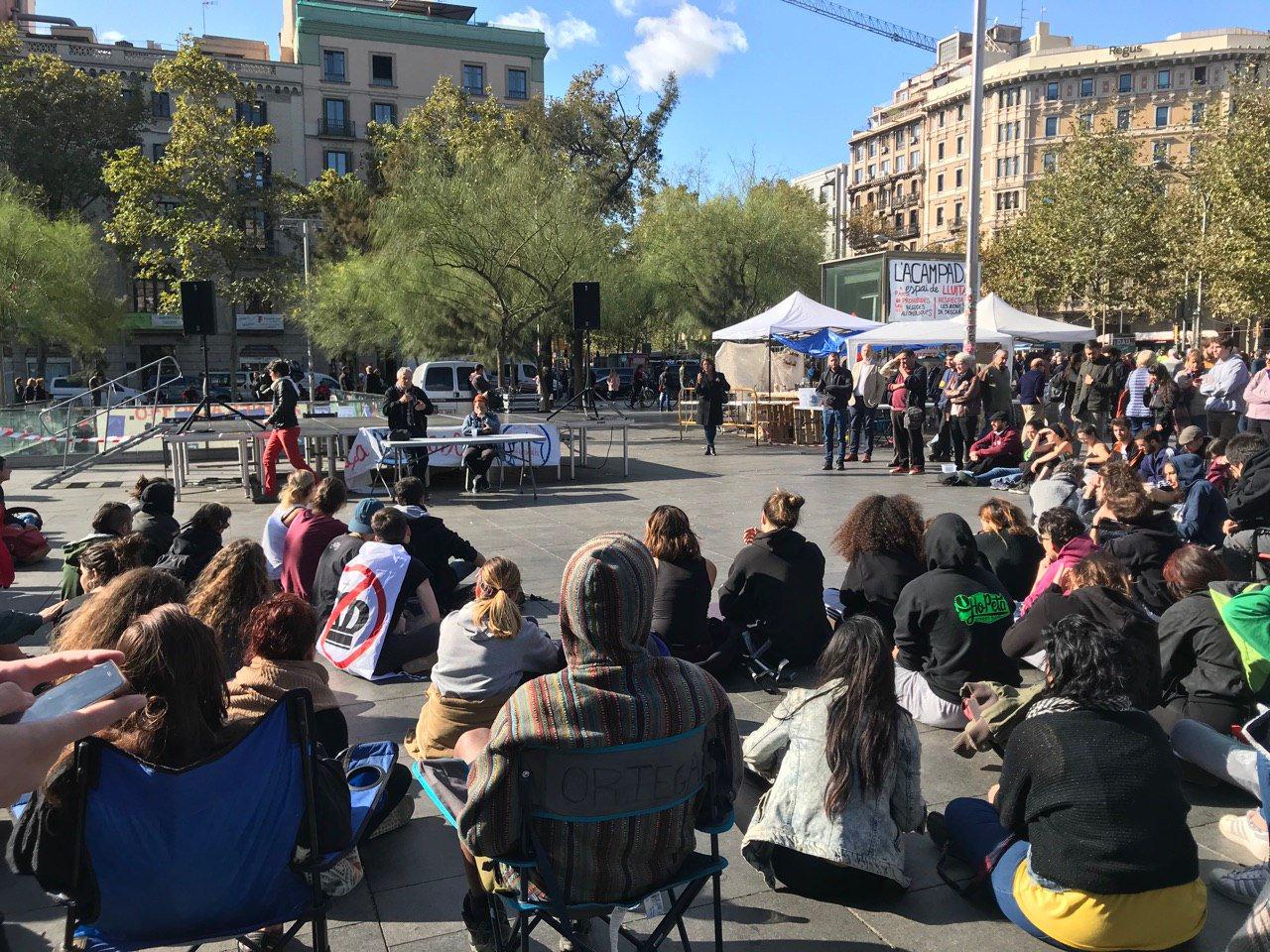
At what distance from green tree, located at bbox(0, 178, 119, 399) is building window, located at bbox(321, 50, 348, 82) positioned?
2336 cm

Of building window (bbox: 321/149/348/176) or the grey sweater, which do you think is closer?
the grey sweater

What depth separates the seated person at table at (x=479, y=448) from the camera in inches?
537

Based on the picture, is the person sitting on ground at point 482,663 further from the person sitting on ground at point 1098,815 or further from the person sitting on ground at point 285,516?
the person sitting on ground at point 285,516

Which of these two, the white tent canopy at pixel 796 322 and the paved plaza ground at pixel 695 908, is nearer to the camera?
the paved plaza ground at pixel 695 908

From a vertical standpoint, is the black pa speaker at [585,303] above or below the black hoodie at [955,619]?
above

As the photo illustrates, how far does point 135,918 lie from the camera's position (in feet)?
8.40

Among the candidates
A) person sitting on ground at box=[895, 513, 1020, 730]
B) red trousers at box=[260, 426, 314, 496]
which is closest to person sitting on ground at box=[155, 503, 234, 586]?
person sitting on ground at box=[895, 513, 1020, 730]

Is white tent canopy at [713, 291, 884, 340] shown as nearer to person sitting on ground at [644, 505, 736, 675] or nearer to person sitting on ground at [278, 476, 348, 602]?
person sitting on ground at [278, 476, 348, 602]

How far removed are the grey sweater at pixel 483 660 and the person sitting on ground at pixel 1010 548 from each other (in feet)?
10.5

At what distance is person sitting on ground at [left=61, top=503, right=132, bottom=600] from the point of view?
592 centimetres

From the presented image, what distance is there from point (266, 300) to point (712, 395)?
31.1 meters

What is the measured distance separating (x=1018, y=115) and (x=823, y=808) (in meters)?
87.5

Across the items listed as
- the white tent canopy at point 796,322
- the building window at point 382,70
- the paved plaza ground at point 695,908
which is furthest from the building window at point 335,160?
the paved plaza ground at point 695,908

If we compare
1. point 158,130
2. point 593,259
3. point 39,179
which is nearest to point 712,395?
point 593,259
